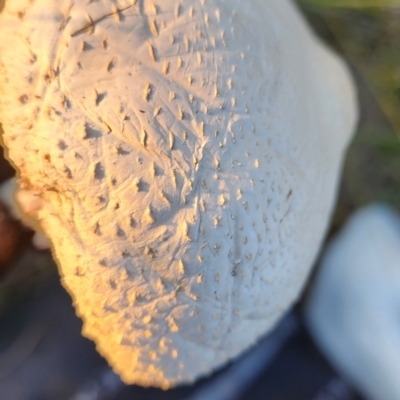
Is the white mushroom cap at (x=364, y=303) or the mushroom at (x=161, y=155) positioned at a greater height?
the mushroom at (x=161, y=155)

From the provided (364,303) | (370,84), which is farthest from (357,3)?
(364,303)

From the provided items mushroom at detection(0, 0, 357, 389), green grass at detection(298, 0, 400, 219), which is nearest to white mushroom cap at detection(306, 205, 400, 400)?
green grass at detection(298, 0, 400, 219)

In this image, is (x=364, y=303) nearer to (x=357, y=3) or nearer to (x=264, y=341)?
(x=264, y=341)

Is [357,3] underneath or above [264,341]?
above

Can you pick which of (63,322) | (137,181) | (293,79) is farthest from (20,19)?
(63,322)

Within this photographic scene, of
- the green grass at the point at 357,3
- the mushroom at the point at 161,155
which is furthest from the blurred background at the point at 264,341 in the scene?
the mushroom at the point at 161,155

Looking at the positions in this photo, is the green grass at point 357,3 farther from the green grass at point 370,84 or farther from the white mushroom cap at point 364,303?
the white mushroom cap at point 364,303

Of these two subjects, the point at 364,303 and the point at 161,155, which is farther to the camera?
the point at 364,303

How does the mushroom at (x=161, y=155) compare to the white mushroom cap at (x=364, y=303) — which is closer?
the mushroom at (x=161, y=155)

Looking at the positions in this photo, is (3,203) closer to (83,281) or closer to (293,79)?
(83,281)
